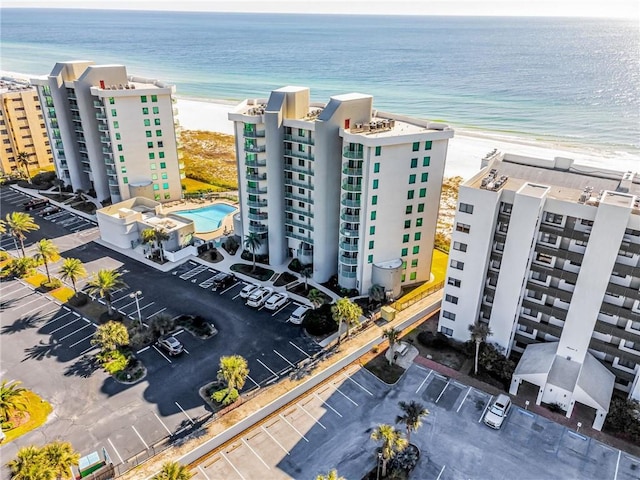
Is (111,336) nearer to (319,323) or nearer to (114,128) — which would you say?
(319,323)

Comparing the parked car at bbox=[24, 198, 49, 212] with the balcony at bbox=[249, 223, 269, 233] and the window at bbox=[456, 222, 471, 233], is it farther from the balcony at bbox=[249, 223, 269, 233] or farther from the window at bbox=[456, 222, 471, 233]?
the window at bbox=[456, 222, 471, 233]

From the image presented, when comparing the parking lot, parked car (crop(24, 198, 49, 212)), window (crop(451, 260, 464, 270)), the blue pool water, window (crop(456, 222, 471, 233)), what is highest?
window (crop(456, 222, 471, 233))

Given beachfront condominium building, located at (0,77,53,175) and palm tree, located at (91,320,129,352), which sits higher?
beachfront condominium building, located at (0,77,53,175)

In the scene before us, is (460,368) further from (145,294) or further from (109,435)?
(145,294)

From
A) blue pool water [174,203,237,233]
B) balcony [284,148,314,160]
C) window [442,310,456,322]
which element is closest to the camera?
window [442,310,456,322]

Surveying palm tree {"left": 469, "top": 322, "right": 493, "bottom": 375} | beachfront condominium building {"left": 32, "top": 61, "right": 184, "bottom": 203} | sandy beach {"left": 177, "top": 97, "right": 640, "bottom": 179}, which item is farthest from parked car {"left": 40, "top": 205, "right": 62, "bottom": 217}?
palm tree {"left": 469, "top": 322, "right": 493, "bottom": 375}

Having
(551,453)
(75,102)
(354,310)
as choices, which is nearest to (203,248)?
(354,310)

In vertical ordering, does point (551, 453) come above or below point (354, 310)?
below
